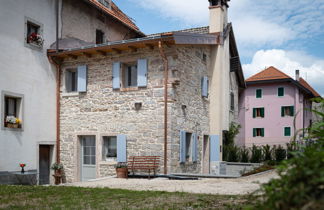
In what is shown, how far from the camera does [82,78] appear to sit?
14070mm

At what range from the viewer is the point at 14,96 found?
12828mm

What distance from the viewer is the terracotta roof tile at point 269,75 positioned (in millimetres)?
30156

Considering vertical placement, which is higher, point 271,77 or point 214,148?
point 271,77

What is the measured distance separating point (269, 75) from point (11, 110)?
23.0 m

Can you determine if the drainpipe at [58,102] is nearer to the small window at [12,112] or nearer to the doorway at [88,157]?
the doorway at [88,157]

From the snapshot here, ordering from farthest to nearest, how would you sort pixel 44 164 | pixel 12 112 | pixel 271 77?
pixel 271 77
pixel 44 164
pixel 12 112

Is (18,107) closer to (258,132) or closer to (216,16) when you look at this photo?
(216,16)

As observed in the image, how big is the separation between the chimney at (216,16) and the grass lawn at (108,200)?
979 cm

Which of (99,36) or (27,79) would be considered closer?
(27,79)

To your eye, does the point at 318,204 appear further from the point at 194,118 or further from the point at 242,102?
the point at 242,102

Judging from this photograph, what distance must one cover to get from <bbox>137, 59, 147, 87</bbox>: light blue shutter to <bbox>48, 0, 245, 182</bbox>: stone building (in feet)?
0.12

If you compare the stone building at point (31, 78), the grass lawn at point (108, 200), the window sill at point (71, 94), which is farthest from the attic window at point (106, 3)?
the grass lawn at point (108, 200)

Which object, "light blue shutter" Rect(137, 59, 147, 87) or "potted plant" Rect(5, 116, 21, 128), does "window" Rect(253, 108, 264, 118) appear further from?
"potted plant" Rect(5, 116, 21, 128)

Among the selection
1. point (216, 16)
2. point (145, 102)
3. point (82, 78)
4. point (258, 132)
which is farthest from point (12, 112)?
point (258, 132)
